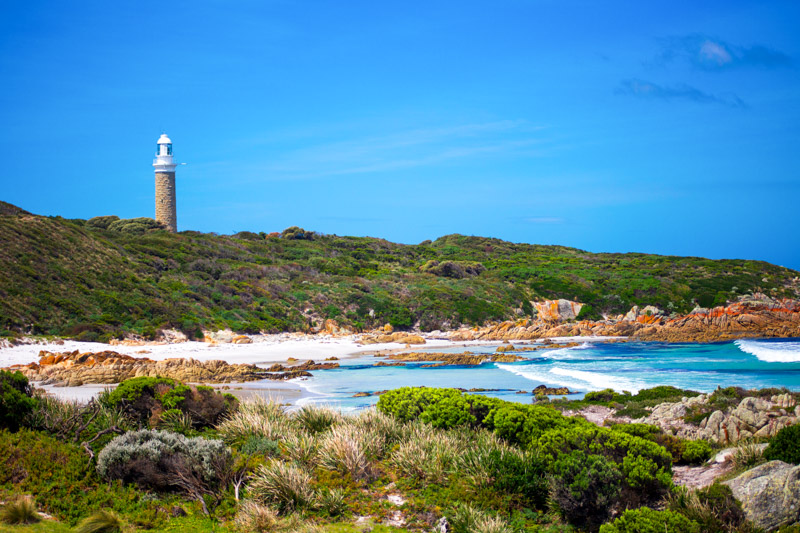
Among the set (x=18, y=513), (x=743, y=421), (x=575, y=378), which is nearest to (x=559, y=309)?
(x=575, y=378)

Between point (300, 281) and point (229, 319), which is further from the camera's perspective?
point (300, 281)

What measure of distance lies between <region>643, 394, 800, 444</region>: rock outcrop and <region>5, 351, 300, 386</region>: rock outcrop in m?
13.9

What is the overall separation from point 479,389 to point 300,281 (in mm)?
34660

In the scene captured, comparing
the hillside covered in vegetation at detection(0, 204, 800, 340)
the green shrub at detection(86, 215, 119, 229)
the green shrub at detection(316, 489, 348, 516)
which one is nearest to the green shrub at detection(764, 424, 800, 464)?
the green shrub at detection(316, 489, 348, 516)

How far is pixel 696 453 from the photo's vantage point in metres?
8.74

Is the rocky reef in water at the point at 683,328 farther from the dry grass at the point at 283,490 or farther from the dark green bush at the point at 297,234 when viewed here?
the dark green bush at the point at 297,234

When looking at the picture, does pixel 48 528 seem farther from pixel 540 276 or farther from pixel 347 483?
pixel 540 276

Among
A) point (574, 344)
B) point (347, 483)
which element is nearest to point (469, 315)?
point (574, 344)

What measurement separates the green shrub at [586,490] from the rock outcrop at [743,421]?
13.4ft

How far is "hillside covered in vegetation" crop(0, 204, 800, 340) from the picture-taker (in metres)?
32.7

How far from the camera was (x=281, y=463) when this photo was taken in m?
7.70

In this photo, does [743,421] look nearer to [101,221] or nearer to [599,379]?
[599,379]

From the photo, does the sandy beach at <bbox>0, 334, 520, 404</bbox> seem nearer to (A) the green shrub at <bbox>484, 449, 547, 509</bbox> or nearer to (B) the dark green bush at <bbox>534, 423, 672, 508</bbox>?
(A) the green shrub at <bbox>484, 449, 547, 509</bbox>

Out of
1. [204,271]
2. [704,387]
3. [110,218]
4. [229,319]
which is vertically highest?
[110,218]
